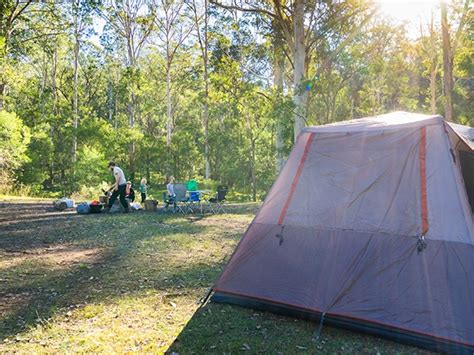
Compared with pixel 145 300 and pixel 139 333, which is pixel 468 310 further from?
pixel 145 300

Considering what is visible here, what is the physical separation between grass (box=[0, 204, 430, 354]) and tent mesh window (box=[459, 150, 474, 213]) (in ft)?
6.31

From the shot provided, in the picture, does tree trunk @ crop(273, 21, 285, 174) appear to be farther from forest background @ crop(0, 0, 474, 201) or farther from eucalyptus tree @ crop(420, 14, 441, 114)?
eucalyptus tree @ crop(420, 14, 441, 114)

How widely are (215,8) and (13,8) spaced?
34.0 feet

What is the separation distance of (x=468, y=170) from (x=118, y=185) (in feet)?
33.0

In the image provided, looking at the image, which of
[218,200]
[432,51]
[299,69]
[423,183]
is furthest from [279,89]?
[432,51]

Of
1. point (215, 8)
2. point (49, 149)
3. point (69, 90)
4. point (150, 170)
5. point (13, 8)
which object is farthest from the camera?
point (69, 90)

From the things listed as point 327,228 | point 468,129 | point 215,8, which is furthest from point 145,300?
point 215,8

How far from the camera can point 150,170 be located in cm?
3222

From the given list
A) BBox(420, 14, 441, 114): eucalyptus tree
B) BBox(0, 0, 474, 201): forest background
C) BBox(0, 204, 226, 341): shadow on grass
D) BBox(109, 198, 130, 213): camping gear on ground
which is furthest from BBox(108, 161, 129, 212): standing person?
BBox(420, 14, 441, 114): eucalyptus tree

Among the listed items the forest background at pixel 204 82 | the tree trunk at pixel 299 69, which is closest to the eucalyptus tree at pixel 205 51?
the forest background at pixel 204 82

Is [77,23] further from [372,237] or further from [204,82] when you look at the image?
[372,237]

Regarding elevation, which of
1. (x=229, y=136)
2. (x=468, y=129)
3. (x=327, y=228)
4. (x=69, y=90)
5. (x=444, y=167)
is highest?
(x=69, y=90)

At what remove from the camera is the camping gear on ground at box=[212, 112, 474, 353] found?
3588mm

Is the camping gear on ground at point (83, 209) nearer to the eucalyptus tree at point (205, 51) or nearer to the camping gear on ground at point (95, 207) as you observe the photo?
the camping gear on ground at point (95, 207)
